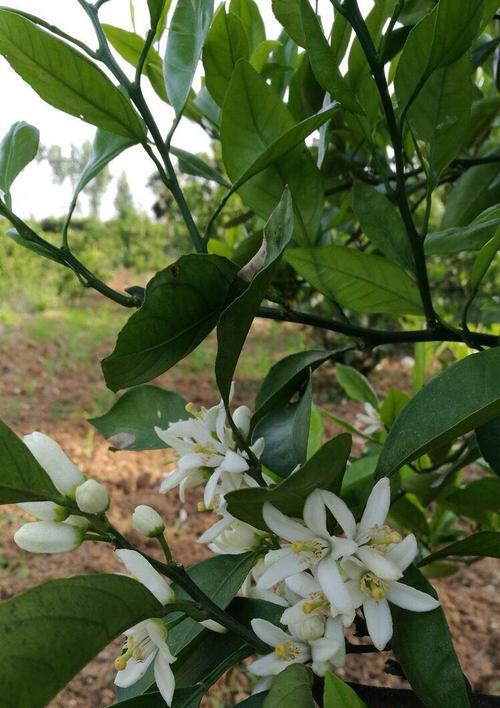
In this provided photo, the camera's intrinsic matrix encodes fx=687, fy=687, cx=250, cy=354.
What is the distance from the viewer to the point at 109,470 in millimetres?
2727

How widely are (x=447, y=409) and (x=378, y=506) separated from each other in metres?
0.07

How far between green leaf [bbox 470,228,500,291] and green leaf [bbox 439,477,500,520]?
0.24 metres

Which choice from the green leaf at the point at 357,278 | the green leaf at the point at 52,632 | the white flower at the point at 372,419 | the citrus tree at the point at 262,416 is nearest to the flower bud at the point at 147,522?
the citrus tree at the point at 262,416

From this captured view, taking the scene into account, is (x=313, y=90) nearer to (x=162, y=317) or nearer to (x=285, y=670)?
(x=162, y=317)

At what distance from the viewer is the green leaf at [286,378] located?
53 centimetres

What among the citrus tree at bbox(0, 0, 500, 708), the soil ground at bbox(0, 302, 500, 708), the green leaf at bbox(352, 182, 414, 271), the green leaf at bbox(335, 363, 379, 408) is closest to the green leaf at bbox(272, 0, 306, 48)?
the citrus tree at bbox(0, 0, 500, 708)

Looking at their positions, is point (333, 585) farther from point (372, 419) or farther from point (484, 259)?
point (372, 419)

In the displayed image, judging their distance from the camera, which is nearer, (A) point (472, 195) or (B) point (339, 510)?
(B) point (339, 510)

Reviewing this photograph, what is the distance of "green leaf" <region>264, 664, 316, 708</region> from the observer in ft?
1.13

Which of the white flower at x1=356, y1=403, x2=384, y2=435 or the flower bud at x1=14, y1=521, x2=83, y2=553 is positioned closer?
the flower bud at x1=14, y1=521, x2=83, y2=553

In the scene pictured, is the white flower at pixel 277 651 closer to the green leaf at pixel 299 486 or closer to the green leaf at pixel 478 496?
the green leaf at pixel 299 486

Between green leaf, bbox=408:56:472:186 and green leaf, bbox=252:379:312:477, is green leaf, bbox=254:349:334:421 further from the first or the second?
green leaf, bbox=408:56:472:186

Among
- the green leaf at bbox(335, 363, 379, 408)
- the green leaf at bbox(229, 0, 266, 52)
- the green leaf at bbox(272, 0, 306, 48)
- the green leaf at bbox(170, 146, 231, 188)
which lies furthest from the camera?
the green leaf at bbox(335, 363, 379, 408)

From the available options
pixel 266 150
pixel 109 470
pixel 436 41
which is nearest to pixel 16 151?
pixel 266 150
